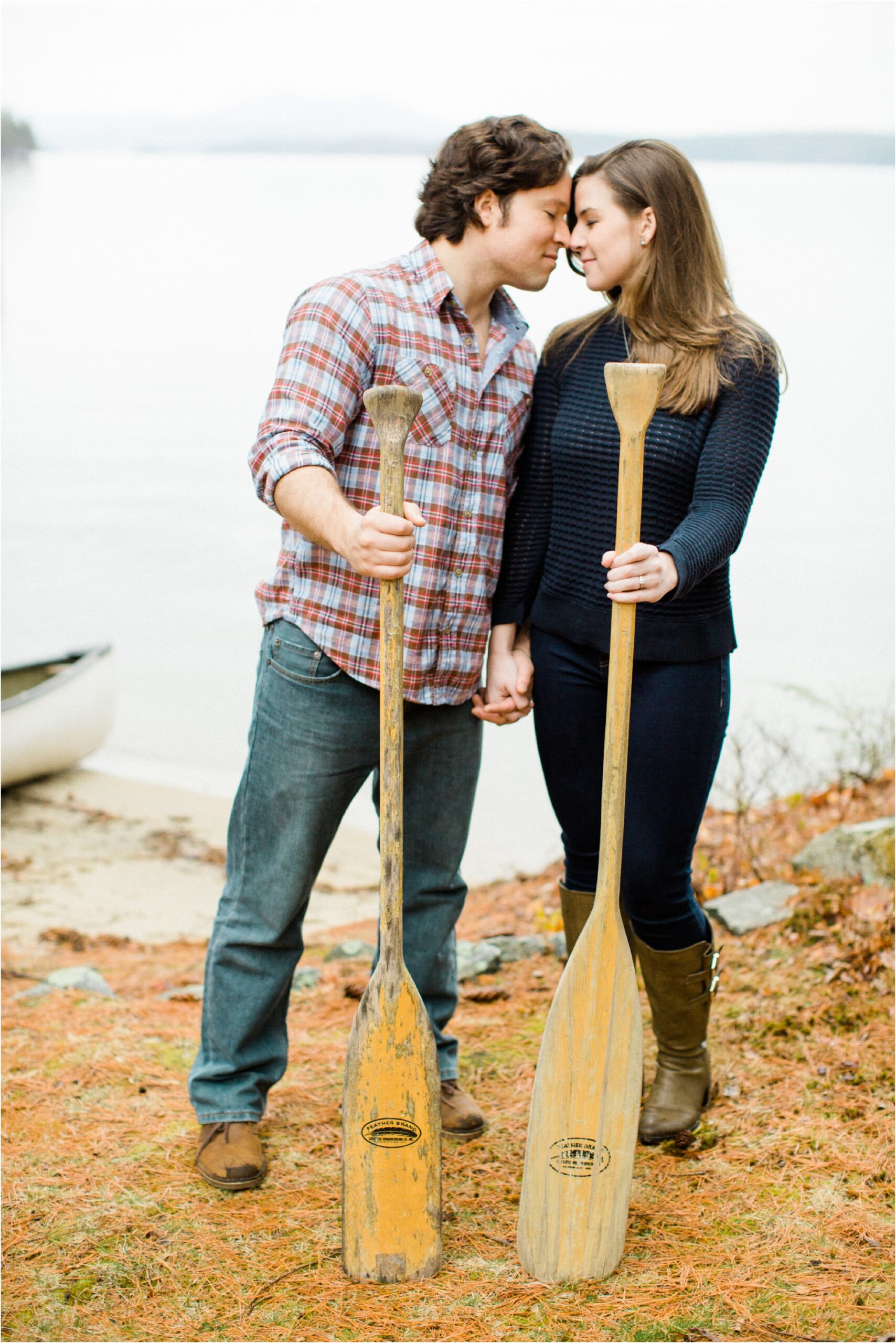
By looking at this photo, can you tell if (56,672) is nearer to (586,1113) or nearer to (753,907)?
(753,907)

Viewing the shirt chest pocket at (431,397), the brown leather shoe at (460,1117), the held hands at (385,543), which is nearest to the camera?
the held hands at (385,543)

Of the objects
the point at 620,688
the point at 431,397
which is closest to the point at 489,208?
the point at 431,397

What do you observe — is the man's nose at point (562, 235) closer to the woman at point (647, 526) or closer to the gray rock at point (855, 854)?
the woman at point (647, 526)

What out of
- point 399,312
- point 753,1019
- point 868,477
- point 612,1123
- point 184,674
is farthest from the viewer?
point 868,477

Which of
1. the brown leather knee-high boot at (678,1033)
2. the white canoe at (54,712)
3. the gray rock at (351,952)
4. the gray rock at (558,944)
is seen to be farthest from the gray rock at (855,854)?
the white canoe at (54,712)

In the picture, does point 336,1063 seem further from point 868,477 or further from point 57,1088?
point 868,477

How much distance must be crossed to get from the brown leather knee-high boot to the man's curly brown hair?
63.3 inches

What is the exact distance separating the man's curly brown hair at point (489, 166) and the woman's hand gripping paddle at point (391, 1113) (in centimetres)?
68

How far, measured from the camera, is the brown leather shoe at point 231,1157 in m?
2.45

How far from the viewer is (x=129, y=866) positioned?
6.41 m

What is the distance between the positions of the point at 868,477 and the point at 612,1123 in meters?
14.4

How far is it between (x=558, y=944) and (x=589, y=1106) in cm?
184

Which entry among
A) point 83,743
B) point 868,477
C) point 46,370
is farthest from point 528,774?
point 46,370

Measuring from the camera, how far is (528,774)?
888 cm
